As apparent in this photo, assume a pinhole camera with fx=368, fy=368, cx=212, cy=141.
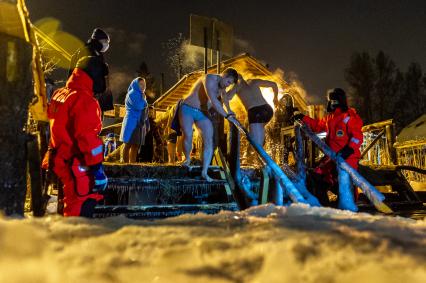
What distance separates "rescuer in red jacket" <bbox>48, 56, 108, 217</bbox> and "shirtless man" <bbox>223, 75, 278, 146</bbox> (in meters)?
2.98

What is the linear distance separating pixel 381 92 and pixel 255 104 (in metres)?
40.0

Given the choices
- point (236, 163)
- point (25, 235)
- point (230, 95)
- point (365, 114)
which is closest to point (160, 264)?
point (25, 235)

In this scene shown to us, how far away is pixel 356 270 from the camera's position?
1.37 m

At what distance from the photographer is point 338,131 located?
5734 mm

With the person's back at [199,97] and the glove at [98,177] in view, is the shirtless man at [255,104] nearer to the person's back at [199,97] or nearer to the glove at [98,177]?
the person's back at [199,97]

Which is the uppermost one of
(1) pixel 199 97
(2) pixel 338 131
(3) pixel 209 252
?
(1) pixel 199 97

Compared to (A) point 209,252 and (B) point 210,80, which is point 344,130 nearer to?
(B) point 210,80

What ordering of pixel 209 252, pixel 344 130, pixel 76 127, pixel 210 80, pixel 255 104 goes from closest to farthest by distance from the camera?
pixel 209 252, pixel 76 127, pixel 210 80, pixel 344 130, pixel 255 104

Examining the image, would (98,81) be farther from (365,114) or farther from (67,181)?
(365,114)

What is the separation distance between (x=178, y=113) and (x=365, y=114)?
38.9 metres

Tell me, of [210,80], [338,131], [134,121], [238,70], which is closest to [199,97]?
[210,80]

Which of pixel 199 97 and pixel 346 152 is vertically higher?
pixel 199 97

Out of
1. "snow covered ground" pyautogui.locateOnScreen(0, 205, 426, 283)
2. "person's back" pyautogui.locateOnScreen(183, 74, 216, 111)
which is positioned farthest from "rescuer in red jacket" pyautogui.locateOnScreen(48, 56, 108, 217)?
"person's back" pyautogui.locateOnScreen(183, 74, 216, 111)

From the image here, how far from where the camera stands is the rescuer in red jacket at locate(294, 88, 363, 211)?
5.54 metres
